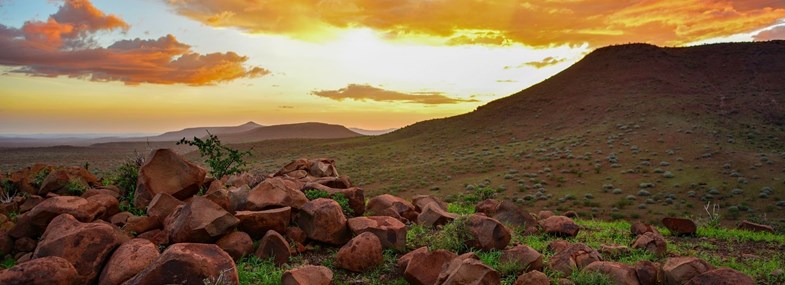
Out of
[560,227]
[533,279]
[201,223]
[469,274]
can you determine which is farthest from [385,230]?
[560,227]

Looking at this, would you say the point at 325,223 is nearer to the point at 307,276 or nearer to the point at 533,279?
the point at 307,276

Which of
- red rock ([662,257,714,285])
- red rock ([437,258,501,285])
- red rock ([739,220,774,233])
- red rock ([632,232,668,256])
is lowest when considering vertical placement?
red rock ([739,220,774,233])

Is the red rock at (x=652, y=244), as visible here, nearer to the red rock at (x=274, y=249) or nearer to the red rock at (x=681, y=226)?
the red rock at (x=681, y=226)

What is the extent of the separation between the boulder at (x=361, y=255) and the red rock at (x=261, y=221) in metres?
1.39

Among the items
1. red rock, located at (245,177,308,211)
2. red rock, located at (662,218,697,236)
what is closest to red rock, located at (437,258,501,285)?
red rock, located at (245,177,308,211)

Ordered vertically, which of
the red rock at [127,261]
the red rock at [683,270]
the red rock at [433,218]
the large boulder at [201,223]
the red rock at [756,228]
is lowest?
the red rock at [756,228]

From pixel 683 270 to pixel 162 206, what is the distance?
836 centimetres

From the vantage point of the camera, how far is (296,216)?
29.5 feet

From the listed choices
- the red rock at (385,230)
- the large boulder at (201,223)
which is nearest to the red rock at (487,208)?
the red rock at (385,230)

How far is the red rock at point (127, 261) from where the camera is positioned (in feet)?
20.9

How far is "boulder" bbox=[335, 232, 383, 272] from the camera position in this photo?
24.5 ft

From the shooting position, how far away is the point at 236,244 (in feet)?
25.2

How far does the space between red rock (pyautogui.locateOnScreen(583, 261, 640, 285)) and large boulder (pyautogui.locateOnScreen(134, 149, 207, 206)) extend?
7.45 m

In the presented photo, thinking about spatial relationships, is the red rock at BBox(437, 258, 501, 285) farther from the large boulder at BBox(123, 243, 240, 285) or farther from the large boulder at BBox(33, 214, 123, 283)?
the large boulder at BBox(33, 214, 123, 283)
